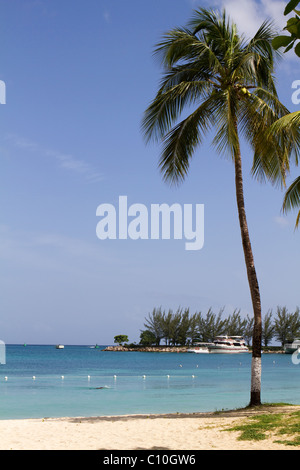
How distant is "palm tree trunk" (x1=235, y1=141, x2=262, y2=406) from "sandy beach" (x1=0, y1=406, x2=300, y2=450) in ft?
2.54

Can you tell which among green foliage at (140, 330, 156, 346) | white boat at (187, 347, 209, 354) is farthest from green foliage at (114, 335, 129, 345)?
white boat at (187, 347, 209, 354)

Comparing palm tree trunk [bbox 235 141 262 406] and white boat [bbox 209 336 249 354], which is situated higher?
palm tree trunk [bbox 235 141 262 406]

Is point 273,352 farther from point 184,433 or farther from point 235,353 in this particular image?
point 184,433

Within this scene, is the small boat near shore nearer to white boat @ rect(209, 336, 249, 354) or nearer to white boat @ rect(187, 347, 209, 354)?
white boat @ rect(187, 347, 209, 354)

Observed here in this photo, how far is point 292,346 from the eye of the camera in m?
119

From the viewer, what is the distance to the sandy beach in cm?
1008

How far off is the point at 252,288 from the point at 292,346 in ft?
360

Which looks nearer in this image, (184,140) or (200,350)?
(184,140)

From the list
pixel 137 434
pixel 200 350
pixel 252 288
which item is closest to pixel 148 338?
pixel 200 350

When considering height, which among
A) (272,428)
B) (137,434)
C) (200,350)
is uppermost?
(272,428)

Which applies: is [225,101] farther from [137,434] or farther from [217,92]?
[137,434]

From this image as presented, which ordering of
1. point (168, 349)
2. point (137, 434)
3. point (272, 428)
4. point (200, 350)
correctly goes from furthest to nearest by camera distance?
point (168, 349) < point (200, 350) < point (137, 434) < point (272, 428)
